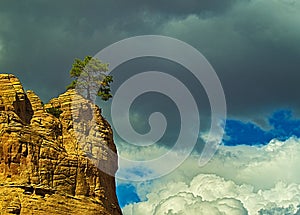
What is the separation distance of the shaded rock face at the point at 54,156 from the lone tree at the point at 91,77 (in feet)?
19.3

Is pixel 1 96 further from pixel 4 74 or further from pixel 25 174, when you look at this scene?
pixel 25 174

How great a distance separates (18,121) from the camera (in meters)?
103

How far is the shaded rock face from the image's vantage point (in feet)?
317

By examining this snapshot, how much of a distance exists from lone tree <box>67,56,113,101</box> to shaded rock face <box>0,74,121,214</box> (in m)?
5.88

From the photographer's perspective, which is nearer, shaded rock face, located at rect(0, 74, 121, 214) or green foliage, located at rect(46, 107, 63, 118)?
shaded rock face, located at rect(0, 74, 121, 214)

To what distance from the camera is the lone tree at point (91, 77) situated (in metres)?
123

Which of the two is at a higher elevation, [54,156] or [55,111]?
[55,111]

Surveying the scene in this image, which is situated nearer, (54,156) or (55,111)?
(54,156)

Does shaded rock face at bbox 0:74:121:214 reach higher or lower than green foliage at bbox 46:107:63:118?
lower

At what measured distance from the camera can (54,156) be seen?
10300 centimetres

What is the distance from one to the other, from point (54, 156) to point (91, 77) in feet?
80.0

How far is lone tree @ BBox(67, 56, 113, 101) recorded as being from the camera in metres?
123

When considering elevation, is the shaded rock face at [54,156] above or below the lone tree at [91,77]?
below

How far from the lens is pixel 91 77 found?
124 meters
